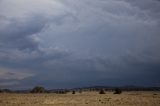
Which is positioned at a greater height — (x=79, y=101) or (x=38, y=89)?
(x=38, y=89)

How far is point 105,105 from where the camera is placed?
169 feet

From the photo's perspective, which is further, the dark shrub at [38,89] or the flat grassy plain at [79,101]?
the dark shrub at [38,89]

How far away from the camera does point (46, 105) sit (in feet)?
176

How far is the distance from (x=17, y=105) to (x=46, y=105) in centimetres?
512

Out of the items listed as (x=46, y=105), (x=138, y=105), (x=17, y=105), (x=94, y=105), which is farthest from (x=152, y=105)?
(x=17, y=105)

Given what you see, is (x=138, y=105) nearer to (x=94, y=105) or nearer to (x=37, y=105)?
(x=94, y=105)

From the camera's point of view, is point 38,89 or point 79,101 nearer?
point 79,101

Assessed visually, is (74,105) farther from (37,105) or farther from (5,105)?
(5,105)

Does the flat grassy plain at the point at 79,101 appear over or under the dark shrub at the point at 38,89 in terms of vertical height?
under

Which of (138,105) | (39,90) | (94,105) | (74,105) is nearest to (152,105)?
(138,105)

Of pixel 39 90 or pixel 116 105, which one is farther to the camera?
pixel 39 90

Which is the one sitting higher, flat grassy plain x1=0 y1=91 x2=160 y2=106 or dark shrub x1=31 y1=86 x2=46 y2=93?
dark shrub x1=31 y1=86 x2=46 y2=93

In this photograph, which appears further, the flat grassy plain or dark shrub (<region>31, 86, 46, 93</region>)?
dark shrub (<region>31, 86, 46, 93</region>)

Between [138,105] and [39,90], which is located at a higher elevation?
[39,90]
